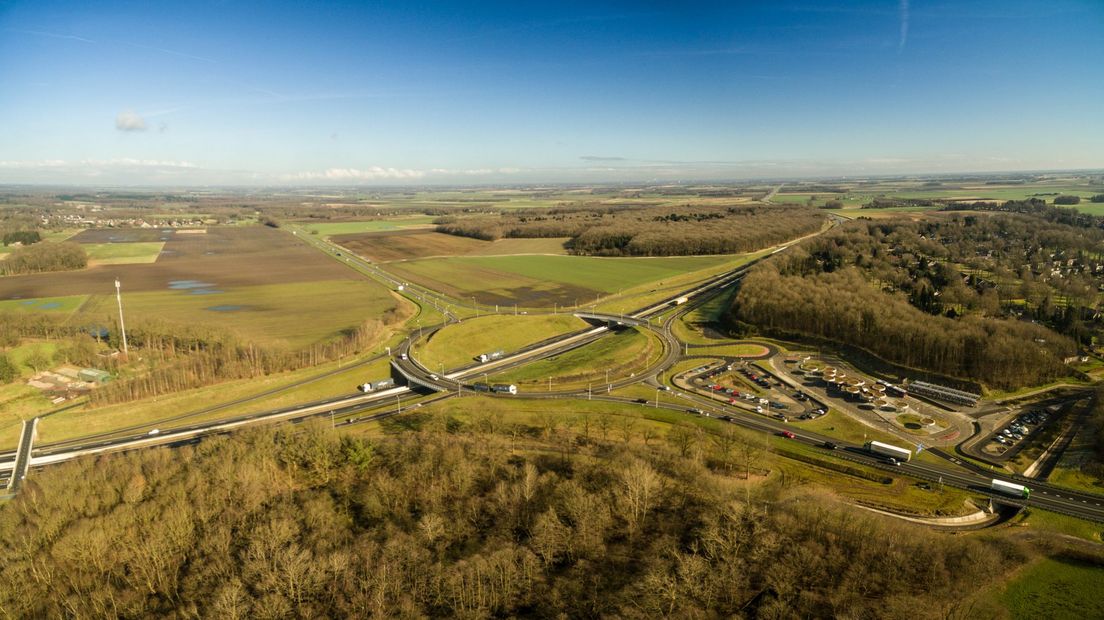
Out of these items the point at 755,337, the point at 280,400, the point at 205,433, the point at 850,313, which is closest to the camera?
the point at 205,433

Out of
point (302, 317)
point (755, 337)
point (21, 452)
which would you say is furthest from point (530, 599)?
point (302, 317)

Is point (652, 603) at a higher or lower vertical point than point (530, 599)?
higher

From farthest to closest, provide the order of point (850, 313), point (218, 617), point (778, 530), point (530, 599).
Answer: point (850, 313)
point (778, 530)
point (530, 599)
point (218, 617)

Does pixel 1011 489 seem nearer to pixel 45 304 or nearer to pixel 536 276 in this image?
pixel 536 276

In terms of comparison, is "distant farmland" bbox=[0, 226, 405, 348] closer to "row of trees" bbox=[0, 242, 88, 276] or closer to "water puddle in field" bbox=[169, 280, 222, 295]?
"water puddle in field" bbox=[169, 280, 222, 295]

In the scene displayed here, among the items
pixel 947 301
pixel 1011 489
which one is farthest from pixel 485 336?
pixel 947 301

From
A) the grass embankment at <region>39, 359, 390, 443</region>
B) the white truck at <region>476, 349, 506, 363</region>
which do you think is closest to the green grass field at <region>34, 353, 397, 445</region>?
the grass embankment at <region>39, 359, 390, 443</region>

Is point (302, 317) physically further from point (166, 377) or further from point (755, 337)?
point (755, 337)
